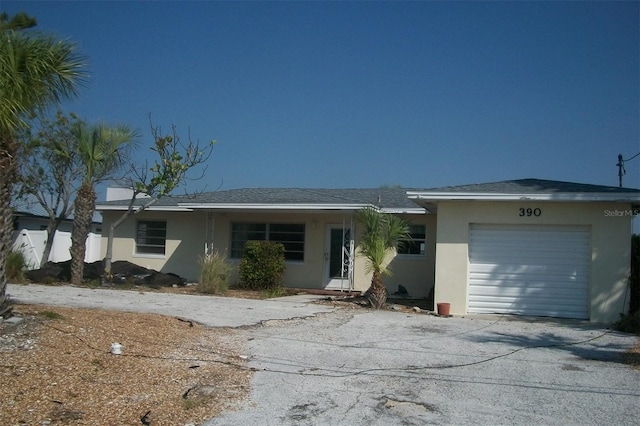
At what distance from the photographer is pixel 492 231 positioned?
15039 mm

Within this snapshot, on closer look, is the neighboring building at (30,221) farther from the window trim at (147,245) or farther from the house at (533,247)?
the house at (533,247)

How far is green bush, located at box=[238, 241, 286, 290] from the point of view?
19.3 metres

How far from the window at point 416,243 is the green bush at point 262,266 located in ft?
12.5

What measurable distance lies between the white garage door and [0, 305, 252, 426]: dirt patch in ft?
23.9

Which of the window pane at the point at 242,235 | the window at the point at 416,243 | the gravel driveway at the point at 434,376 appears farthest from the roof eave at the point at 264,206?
the gravel driveway at the point at 434,376

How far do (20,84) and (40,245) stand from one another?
712 inches

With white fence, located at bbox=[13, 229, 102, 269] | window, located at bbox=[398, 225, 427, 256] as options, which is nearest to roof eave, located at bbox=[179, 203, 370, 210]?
window, located at bbox=[398, 225, 427, 256]

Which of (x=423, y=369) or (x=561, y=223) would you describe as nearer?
(x=423, y=369)

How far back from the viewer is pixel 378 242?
1526 centimetres

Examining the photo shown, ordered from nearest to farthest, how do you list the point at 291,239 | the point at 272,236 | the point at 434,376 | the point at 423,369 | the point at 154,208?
the point at 434,376 < the point at 423,369 < the point at 291,239 < the point at 272,236 < the point at 154,208

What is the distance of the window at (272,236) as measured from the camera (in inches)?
828

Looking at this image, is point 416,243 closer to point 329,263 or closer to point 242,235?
point 329,263

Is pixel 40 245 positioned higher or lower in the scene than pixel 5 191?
lower

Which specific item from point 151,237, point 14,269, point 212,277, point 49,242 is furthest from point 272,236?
point 49,242
